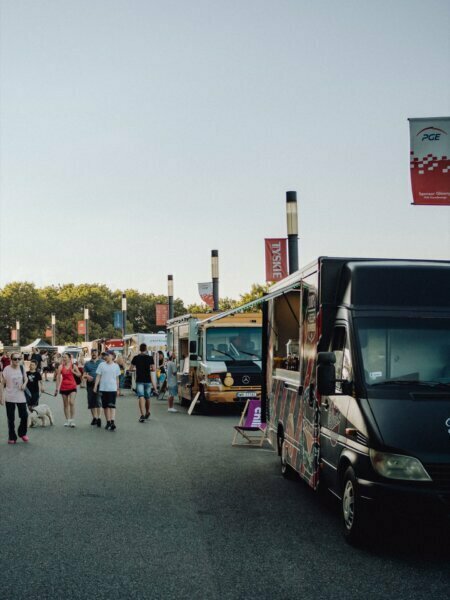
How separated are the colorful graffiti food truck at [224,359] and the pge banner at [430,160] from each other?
995 cm

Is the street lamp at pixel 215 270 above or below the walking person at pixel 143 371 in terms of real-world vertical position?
above

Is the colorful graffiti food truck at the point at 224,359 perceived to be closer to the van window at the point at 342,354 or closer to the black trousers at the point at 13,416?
the black trousers at the point at 13,416

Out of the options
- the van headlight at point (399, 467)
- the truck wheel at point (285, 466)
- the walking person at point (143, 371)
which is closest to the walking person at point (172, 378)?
the walking person at point (143, 371)

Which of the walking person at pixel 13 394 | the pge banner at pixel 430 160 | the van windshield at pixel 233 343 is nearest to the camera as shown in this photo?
the pge banner at pixel 430 160

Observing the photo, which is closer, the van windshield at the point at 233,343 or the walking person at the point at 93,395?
the walking person at the point at 93,395

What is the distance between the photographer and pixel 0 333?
127 m

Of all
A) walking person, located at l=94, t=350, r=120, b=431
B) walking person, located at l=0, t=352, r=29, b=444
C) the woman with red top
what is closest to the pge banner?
walking person, located at l=0, t=352, r=29, b=444

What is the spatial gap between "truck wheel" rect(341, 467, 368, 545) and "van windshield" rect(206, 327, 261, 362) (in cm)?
1599

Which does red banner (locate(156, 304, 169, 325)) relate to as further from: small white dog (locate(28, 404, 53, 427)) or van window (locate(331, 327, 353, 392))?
A: van window (locate(331, 327, 353, 392))

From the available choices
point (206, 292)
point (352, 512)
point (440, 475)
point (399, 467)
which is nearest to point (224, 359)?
point (206, 292)

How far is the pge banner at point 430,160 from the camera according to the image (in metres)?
12.8

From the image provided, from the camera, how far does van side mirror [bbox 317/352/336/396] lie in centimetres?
742

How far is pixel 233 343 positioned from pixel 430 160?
461 inches

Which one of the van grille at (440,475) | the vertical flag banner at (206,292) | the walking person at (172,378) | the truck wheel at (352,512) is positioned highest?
the vertical flag banner at (206,292)
